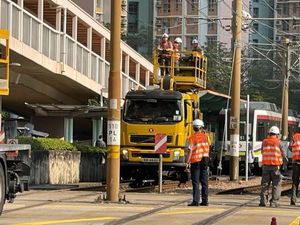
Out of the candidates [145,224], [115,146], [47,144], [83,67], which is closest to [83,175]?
[47,144]

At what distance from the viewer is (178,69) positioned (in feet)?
90.7

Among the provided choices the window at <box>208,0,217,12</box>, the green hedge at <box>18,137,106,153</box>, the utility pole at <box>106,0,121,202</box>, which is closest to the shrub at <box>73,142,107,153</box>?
the green hedge at <box>18,137,106,153</box>

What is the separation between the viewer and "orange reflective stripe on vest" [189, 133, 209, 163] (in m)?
18.1

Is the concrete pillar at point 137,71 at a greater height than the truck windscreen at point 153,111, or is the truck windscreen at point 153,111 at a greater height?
the concrete pillar at point 137,71

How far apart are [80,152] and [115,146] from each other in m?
10.5

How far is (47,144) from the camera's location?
86.2ft

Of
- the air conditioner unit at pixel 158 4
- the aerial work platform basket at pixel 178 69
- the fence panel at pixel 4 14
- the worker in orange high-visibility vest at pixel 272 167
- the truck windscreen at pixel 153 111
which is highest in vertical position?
the air conditioner unit at pixel 158 4

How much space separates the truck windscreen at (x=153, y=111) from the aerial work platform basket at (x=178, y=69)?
2374mm

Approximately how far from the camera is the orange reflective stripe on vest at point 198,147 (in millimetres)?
18109

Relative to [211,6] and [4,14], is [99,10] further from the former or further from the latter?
[211,6]

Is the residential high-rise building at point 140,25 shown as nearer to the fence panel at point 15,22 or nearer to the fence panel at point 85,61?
the fence panel at point 85,61

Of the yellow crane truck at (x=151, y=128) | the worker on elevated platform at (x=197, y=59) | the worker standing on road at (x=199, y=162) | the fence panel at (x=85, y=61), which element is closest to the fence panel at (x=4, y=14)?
the yellow crane truck at (x=151, y=128)

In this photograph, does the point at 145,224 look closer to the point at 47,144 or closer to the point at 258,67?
the point at 47,144

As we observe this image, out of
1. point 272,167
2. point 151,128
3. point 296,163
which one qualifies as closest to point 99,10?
point 151,128
